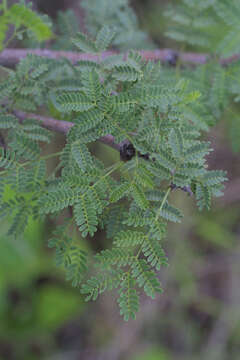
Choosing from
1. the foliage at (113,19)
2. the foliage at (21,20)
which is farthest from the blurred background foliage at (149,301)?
the foliage at (21,20)

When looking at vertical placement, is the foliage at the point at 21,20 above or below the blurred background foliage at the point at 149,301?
above

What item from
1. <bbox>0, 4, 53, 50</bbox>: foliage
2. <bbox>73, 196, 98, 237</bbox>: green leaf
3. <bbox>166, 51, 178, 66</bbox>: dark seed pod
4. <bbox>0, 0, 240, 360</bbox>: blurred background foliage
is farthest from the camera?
<bbox>0, 0, 240, 360</bbox>: blurred background foliage

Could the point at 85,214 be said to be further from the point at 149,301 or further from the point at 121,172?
the point at 149,301

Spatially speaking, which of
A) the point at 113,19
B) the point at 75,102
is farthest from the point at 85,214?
the point at 113,19

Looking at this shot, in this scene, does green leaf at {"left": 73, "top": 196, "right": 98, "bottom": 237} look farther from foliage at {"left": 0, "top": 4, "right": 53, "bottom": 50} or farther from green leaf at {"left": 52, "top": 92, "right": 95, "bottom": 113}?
foliage at {"left": 0, "top": 4, "right": 53, "bottom": 50}

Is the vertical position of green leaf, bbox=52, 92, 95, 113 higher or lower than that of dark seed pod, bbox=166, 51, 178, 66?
lower

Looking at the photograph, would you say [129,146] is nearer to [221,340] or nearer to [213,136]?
[213,136]

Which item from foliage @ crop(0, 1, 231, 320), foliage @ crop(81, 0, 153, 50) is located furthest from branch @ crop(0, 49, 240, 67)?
foliage @ crop(0, 1, 231, 320)

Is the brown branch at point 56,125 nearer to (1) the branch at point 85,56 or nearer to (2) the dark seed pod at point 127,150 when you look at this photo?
(2) the dark seed pod at point 127,150
